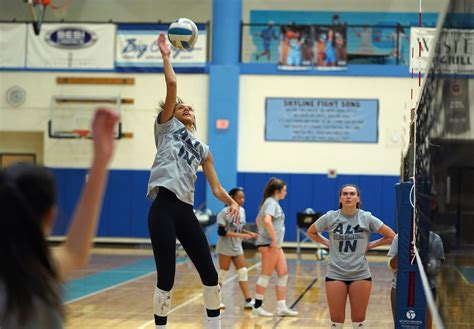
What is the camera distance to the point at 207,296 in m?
6.41

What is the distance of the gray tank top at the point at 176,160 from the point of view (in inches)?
255

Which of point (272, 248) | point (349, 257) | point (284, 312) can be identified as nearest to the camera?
point (349, 257)

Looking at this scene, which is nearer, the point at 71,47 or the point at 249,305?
the point at 249,305

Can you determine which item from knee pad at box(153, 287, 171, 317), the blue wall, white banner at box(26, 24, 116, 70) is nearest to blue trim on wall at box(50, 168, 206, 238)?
the blue wall

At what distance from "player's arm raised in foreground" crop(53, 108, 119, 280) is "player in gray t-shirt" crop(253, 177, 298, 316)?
25.7 feet

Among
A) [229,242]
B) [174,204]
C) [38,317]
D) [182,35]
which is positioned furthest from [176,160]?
[229,242]

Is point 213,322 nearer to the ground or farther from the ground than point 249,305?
farther from the ground

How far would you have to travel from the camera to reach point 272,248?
10.4m

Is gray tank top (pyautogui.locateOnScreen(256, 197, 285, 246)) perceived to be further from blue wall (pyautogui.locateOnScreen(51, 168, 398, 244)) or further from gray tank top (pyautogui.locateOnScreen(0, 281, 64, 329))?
blue wall (pyautogui.locateOnScreen(51, 168, 398, 244))

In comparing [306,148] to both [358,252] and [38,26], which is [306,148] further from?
[358,252]

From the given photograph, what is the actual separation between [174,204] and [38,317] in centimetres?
414

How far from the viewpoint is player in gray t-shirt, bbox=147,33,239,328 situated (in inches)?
248

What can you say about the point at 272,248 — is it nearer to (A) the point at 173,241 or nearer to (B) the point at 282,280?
(B) the point at 282,280

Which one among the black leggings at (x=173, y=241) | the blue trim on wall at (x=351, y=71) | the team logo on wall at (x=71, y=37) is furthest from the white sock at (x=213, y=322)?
the team logo on wall at (x=71, y=37)
